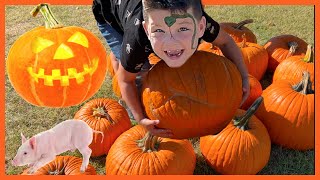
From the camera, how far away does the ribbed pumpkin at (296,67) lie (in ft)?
13.8

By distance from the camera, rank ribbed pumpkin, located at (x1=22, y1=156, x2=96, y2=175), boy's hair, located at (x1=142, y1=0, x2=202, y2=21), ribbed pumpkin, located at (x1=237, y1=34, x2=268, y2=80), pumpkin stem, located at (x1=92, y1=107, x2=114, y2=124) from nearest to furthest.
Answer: boy's hair, located at (x1=142, y1=0, x2=202, y2=21) → ribbed pumpkin, located at (x1=22, y1=156, x2=96, y2=175) → pumpkin stem, located at (x1=92, y1=107, x2=114, y2=124) → ribbed pumpkin, located at (x1=237, y1=34, x2=268, y2=80)

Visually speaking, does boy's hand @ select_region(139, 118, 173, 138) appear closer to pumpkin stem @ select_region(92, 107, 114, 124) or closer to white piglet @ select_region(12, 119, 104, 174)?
white piglet @ select_region(12, 119, 104, 174)

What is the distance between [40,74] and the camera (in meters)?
3.34

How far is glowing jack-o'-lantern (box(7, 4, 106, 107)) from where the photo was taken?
330cm

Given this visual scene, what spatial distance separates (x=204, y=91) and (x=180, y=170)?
3.11 ft

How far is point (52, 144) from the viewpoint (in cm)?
302

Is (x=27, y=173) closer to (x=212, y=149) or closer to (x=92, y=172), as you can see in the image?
(x=92, y=172)

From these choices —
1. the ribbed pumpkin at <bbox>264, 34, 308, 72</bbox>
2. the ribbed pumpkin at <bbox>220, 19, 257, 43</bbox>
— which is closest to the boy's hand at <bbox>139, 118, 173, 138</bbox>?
the ribbed pumpkin at <bbox>220, 19, 257, 43</bbox>

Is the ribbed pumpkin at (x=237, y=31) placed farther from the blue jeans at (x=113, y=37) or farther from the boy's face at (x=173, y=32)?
the boy's face at (x=173, y=32)

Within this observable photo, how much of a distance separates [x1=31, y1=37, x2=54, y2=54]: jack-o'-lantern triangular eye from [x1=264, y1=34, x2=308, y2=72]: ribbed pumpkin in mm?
2603

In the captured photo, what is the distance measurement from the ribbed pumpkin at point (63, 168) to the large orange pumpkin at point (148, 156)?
0.79ft

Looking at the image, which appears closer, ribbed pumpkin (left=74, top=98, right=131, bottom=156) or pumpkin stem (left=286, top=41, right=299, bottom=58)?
ribbed pumpkin (left=74, top=98, right=131, bottom=156)

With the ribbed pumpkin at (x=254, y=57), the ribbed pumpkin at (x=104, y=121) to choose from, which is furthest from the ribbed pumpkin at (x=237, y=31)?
the ribbed pumpkin at (x=104, y=121)

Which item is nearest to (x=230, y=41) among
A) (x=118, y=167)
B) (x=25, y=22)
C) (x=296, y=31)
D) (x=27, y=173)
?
(x=118, y=167)
